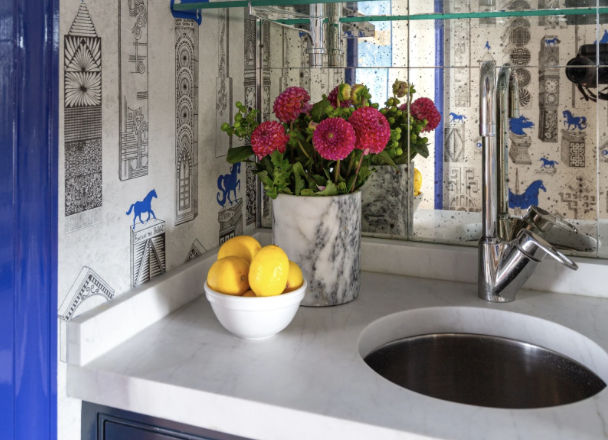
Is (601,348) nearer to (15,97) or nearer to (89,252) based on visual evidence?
(89,252)

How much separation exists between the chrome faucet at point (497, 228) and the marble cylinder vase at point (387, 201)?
25cm

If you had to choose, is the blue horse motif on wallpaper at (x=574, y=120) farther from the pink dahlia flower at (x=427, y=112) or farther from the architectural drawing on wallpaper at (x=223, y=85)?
the architectural drawing on wallpaper at (x=223, y=85)

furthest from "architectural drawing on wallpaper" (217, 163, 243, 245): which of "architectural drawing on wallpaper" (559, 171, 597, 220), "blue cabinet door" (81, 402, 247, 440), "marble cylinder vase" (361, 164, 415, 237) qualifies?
"architectural drawing on wallpaper" (559, 171, 597, 220)

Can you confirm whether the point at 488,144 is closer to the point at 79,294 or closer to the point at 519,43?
the point at 519,43

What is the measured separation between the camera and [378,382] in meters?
0.94

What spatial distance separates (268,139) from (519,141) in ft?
1.88

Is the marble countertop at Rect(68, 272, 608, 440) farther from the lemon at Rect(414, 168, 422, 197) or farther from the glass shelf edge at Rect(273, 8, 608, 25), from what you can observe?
the glass shelf edge at Rect(273, 8, 608, 25)

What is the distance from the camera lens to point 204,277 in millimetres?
1340

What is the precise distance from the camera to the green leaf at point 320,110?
1.24m

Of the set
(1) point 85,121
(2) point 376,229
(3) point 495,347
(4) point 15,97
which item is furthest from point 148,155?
(3) point 495,347

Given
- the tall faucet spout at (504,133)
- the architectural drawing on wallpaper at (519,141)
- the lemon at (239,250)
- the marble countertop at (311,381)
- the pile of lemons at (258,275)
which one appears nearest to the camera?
the marble countertop at (311,381)

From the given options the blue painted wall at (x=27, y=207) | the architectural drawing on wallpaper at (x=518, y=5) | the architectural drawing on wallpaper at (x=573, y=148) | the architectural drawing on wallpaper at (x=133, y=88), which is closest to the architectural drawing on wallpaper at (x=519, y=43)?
the architectural drawing on wallpaper at (x=518, y=5)

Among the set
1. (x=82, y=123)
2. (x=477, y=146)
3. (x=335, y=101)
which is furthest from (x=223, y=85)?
(x=477, y=146)

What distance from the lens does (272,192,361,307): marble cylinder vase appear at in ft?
4.07
